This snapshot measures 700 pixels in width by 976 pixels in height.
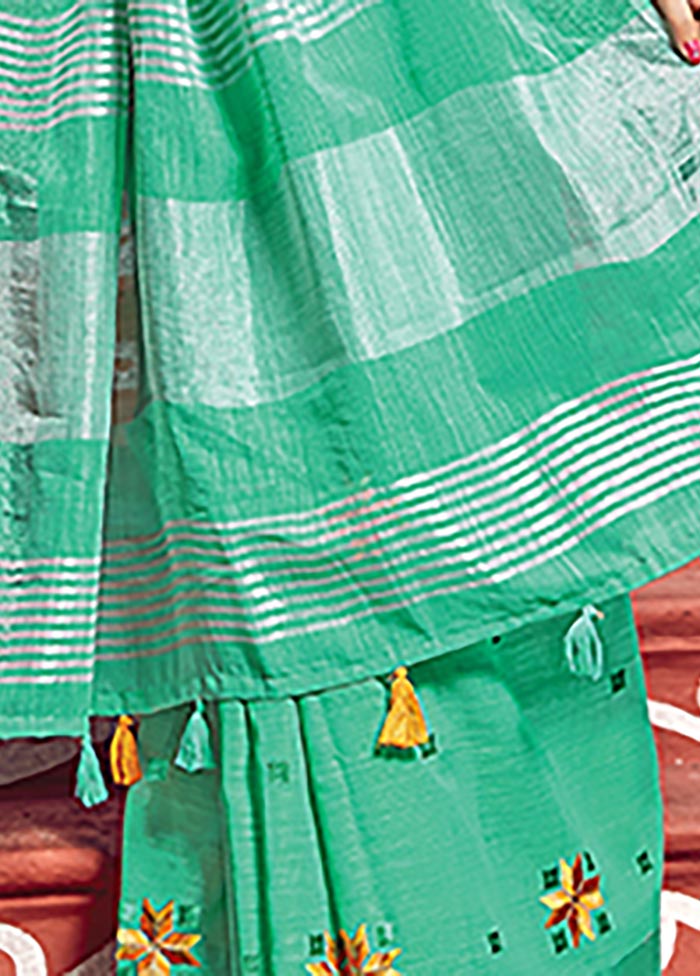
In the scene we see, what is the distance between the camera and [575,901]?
77cm

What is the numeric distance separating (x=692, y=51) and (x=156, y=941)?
72 centimetres

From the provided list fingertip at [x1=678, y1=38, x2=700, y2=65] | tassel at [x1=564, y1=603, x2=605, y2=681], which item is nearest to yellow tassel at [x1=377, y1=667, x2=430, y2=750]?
tassel at [x1=564, y1=603, x2=605, y2=681]

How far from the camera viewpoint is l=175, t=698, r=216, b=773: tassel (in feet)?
2.35

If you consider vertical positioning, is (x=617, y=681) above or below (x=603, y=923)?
above

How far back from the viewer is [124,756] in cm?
76

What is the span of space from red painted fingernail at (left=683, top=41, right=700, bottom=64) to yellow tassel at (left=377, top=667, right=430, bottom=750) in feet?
1.54

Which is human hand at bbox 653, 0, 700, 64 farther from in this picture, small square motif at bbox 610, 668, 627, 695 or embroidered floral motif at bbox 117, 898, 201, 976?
embroidered floral motif at bbox 117, 898, 201, 976

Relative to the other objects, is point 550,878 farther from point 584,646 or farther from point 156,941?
point 156,941

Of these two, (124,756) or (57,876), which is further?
(57,876)

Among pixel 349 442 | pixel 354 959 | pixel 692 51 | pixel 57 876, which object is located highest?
pixel 692 51

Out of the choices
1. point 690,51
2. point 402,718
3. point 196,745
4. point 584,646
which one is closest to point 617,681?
point 584,646

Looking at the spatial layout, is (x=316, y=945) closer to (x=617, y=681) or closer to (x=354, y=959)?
(x=354, y=959)

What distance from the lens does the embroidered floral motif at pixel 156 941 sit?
0.76 meters

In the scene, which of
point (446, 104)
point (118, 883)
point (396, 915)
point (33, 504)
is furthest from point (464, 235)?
point (118, 883)
